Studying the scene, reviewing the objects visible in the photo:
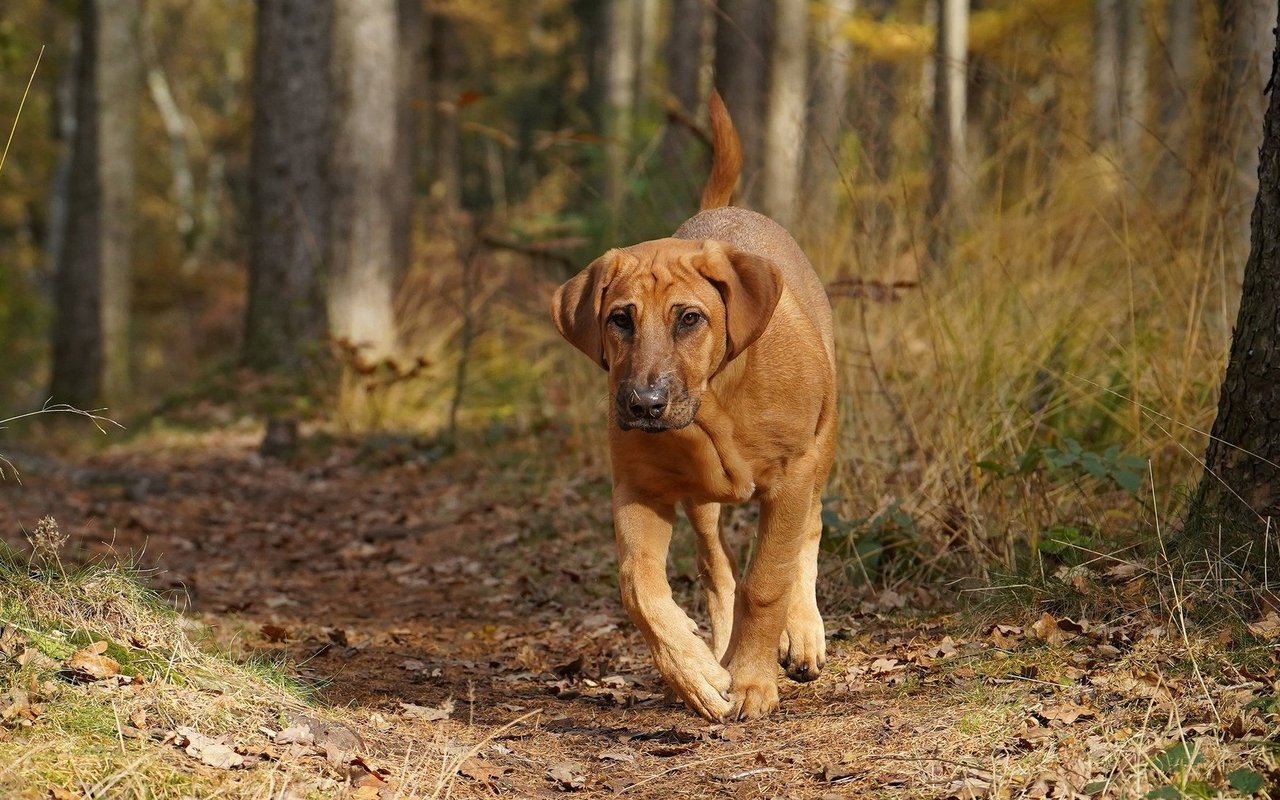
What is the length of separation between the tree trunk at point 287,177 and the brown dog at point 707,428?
8372 mm

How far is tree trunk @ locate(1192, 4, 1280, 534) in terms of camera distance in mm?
4047

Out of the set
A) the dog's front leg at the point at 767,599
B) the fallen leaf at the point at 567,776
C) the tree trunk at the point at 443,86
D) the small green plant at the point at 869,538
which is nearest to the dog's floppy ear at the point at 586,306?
the dog's front leg at the point at 767,599

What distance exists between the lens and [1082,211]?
714 centimetres

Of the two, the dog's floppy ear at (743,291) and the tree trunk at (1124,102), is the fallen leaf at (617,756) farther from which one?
the tree trunk at (1124,102)

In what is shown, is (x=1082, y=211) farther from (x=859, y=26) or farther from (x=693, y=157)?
(x=859, y=26)

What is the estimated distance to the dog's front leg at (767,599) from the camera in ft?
13.6

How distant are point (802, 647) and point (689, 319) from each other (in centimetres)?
126

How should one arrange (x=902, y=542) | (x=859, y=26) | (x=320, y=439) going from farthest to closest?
1. (x=859, y=26)
2. (x=320, y=439)
3. (x=902, y=542)

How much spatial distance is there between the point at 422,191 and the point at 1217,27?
27.6m

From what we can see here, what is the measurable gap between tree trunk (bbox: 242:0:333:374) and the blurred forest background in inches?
1.1

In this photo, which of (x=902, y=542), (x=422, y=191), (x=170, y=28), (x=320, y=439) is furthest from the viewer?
(x=170, y=28)

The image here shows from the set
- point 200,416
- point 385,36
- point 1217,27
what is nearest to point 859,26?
point 385,36

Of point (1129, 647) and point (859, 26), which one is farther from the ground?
point (859, 26)

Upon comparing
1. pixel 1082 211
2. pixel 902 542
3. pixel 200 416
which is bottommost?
pixel 200 416
